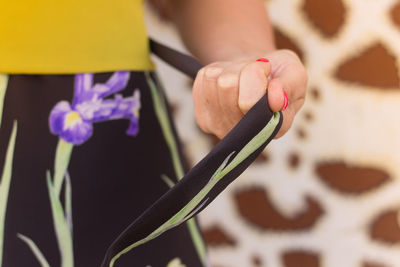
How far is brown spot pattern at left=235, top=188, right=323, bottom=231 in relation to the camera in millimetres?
790

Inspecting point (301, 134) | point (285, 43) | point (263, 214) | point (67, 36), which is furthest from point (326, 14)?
point (67, 36)

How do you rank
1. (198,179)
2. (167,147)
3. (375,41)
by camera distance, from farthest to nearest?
(375,41) → (167,147) → (198,179)

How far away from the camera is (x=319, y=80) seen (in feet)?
2.40

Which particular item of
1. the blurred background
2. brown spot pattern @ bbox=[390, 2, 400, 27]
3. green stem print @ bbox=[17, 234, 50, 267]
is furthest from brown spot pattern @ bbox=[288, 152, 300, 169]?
green stem print @ bbox=[17, 234, 50, 267]

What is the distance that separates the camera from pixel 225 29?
1.69 ft

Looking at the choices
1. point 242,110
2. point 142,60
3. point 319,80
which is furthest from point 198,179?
point 319,80

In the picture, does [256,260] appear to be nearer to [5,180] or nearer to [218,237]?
[218,237]

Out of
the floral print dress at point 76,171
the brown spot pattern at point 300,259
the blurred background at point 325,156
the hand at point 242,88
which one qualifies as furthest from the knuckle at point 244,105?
the brown spot pattern at point 300,259

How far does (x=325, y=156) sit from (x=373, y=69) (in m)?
0.15

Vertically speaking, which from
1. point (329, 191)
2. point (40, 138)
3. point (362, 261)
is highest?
point (40, 138)

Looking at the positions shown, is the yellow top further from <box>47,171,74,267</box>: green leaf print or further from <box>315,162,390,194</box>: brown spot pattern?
<box>315,162,390,194</box>: brown spot pattern

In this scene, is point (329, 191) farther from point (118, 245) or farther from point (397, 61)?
point (118, 245)

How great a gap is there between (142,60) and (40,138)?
0.13 metres

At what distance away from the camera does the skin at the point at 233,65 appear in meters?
0.35
